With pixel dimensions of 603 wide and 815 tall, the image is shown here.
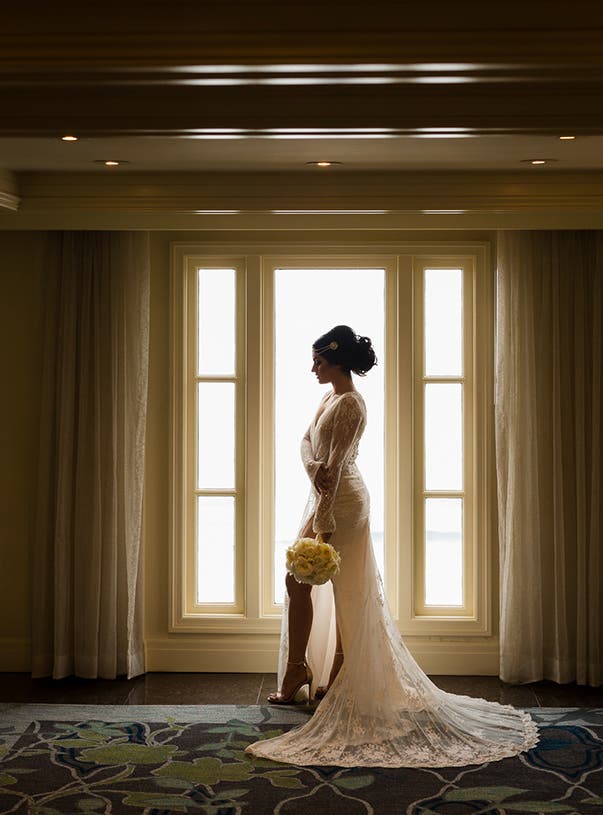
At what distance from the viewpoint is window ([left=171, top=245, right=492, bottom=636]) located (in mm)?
6152

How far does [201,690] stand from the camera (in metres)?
5.86

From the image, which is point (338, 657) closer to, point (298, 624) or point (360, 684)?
point (298, 624)

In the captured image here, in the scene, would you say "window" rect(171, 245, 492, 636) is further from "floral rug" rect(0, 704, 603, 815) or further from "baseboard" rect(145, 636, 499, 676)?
"floral rug" rect(0, 704, 603, 815)

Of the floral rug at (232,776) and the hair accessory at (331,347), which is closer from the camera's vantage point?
the floral rug at (232,776)

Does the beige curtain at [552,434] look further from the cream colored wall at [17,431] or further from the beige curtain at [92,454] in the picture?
the cream colored wall at [17,431]

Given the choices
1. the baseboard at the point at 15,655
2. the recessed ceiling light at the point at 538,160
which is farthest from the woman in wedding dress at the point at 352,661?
the baseboard at the point at 15,655

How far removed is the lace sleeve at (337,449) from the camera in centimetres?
531

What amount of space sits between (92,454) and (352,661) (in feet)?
6.48

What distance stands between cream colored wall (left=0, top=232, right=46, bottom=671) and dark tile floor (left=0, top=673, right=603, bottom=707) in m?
0.36

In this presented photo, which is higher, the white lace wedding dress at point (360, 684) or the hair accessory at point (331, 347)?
the hair accessory at point (331, 347)

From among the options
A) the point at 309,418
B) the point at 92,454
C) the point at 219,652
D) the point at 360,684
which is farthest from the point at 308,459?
the point at 219,652

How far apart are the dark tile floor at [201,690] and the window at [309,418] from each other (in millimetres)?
305

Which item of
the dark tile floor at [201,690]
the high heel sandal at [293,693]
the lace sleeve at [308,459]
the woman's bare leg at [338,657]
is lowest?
the dark tile floor at [201,690]

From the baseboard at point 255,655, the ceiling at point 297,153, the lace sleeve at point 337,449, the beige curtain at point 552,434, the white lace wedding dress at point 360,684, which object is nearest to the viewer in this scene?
the ceiling at point 297,153
